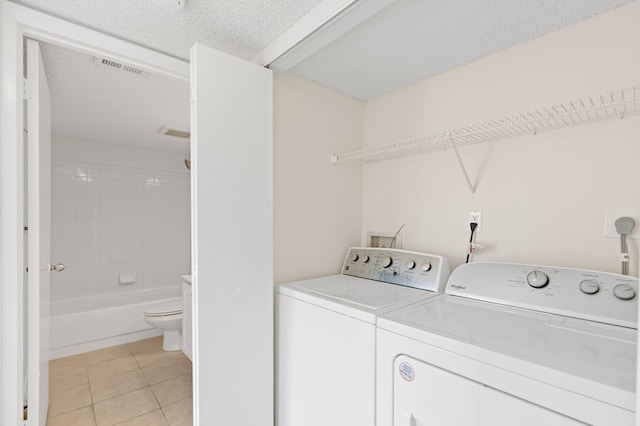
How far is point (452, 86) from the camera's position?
5.57ft

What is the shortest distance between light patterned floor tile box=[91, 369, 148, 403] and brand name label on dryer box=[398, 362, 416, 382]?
2.25 m

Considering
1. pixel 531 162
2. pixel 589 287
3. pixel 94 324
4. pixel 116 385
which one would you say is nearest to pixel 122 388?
pixel 116 385

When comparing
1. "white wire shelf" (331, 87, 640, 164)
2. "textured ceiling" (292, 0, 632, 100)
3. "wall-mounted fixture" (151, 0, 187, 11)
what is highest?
"textured ceiling" (292, 0, 632, 100)

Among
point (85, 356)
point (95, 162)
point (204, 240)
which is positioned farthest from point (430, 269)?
point (95, 162)

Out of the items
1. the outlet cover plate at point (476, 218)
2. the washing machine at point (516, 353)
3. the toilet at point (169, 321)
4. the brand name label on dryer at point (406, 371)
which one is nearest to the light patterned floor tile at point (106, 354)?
the toilet at point (169, 321)

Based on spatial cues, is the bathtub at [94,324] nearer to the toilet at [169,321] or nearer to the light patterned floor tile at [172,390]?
the toilet at [169,321]

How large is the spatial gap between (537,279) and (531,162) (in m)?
0.56

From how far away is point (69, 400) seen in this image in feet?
7.02

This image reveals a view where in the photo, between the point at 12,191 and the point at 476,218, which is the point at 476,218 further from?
the point at 12,191

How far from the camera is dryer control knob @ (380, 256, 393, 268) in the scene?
174 cm

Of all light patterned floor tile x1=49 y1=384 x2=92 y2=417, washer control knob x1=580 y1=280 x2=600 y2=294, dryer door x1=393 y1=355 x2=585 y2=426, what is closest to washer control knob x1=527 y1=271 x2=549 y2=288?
washer control knob x1=580 y1=280 x2=600 y2=294

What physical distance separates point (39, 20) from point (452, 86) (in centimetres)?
195

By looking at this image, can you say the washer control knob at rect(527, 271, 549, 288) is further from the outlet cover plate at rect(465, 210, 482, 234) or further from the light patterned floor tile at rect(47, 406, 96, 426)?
the light patterned floor tile at rect(47, 406, 96, 426)

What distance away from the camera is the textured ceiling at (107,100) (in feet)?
5.91
